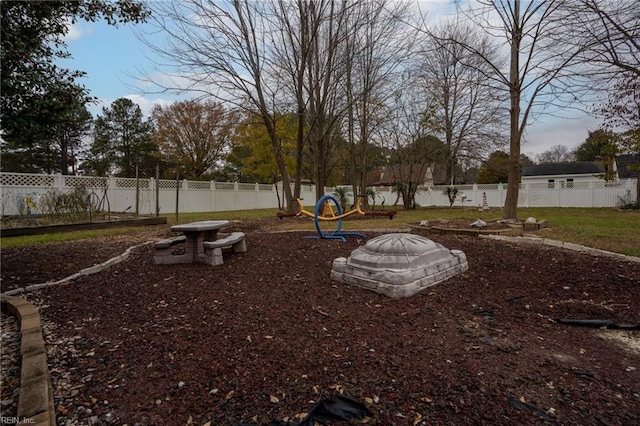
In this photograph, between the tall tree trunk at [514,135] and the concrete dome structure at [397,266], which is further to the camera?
the tall tree trunk at [514,135]

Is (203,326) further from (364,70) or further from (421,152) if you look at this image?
(421,152)

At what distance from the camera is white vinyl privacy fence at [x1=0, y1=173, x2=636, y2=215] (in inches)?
407

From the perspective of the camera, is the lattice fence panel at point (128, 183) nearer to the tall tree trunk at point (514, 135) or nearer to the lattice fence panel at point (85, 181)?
the lattice fence panel at point (85, 181)

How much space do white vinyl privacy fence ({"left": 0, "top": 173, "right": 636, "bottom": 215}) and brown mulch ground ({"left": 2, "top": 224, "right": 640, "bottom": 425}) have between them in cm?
830

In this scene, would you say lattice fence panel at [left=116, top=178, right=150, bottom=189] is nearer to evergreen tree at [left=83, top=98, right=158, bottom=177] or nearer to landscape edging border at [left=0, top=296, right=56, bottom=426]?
evergreen tree at [left=83, top=98, right=158, bottom=177]

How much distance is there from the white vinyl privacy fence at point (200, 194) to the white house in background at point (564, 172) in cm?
948

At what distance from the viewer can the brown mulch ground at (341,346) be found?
1462 millimetres

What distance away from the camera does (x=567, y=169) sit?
27.3m

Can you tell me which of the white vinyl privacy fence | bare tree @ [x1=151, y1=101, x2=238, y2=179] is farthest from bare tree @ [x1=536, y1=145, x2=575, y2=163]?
bare tree @ [x1=151, y1=101, x2=238, y2=179]

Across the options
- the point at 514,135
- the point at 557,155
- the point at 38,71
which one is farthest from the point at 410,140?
the point at 557,155

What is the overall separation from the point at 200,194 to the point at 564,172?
2894cm

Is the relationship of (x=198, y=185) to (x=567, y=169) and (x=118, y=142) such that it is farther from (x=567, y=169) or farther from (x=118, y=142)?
(x=567, y=169)

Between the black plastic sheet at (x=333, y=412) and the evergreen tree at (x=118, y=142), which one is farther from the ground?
the evergreen tree at (x=118, y=142)

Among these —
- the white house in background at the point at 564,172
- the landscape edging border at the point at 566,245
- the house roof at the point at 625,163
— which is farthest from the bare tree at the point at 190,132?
the house roof at the point at 625,163
